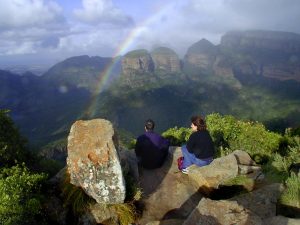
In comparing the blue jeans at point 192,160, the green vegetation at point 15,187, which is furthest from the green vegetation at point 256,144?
the green vegetation at point 15,187

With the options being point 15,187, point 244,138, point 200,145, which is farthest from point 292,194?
point 244,138

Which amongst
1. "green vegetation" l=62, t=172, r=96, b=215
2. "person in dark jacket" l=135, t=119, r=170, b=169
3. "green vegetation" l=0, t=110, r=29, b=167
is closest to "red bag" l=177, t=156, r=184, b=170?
"person in dark jacket" l=135, t=119, r=170, b=169

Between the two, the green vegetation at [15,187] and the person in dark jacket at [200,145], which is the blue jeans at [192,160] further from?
the green vegetation at [15,187]

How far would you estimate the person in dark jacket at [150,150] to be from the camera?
45.1 feet

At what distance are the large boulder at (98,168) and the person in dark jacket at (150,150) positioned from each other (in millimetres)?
2911

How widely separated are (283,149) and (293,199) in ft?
36.7

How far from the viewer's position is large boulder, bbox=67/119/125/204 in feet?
34.4

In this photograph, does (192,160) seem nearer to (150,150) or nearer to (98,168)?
(150,150)

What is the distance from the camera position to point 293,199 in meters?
8.71

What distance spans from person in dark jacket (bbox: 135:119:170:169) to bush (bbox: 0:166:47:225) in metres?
3.87

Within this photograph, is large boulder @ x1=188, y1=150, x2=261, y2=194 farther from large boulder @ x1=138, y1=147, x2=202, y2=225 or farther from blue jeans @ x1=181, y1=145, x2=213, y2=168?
blue jeans @ x1=181, y1=145, x2=213, y2=168

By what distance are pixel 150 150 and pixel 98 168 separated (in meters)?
3.57

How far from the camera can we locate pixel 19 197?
9711 mm

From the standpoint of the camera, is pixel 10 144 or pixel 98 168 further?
pixel 10 144
